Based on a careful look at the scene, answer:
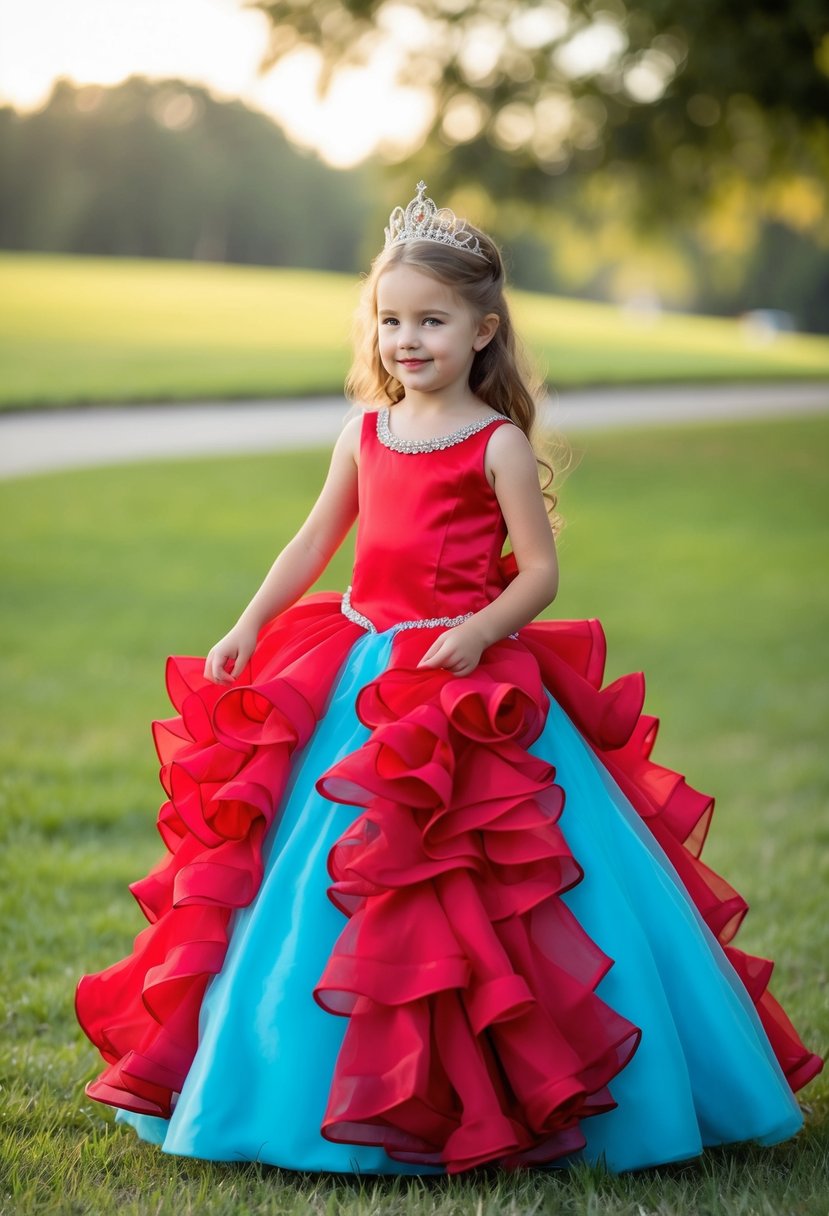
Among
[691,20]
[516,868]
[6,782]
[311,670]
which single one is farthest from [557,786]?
[691,20]

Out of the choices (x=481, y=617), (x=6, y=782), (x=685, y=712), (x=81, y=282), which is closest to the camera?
(x=481, y=617)

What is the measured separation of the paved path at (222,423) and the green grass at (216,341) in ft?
1.00

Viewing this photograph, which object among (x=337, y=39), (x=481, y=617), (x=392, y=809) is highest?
(x=337, y=39)

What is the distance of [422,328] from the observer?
2773 millimetres

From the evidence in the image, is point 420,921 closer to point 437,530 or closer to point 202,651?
point 437,530

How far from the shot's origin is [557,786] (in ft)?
8.25

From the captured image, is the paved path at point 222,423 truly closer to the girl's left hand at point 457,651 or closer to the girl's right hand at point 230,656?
the girl's right hand at point 230,656

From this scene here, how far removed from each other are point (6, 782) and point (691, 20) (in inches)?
401

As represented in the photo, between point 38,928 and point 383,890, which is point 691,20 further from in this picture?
point 383,890

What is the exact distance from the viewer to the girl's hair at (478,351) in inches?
109

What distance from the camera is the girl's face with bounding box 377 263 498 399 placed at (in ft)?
9.05

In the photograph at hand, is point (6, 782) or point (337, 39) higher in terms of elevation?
point (337, 39)

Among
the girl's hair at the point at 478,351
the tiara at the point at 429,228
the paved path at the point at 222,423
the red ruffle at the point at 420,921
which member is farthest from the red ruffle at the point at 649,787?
the paved path at the point at 222,423

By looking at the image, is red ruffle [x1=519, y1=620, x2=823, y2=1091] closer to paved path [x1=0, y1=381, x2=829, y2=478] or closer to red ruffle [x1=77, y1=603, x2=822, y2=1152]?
red ruffle [x1=77, y1=603, x2=822, y2=1152]
